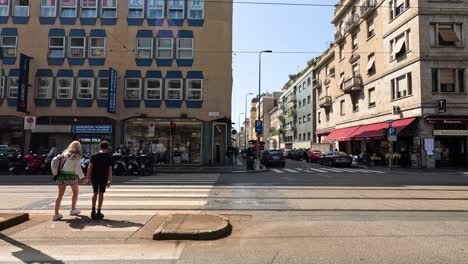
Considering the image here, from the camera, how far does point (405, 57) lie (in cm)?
3198

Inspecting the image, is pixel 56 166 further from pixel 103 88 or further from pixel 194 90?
pixel 103 88

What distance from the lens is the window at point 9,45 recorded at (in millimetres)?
30859

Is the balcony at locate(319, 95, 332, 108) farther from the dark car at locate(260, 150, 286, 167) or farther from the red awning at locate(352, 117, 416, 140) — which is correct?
the dark car at locate(260, 150, 286, 167)

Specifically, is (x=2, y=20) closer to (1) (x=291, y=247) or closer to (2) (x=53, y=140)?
(2) (x=53, y=140)

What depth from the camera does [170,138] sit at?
30469 mm

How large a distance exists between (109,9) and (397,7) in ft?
76.7

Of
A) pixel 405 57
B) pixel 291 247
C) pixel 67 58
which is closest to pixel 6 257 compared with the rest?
pixel 291 247

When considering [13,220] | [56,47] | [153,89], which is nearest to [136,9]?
[153,89]

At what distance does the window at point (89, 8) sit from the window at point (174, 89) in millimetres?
Result: 7805

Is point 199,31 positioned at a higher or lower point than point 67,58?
higher

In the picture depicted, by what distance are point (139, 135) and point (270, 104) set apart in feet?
325

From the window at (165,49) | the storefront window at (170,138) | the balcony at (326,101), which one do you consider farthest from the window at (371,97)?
the window at (165,49)

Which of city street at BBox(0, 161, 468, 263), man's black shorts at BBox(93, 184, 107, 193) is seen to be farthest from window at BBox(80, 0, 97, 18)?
man's black shorts at BBox(93, 184, 107, 193)

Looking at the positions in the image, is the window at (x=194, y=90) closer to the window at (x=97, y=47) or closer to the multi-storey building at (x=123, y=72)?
the multi-storey building at (x=123, y=72)
